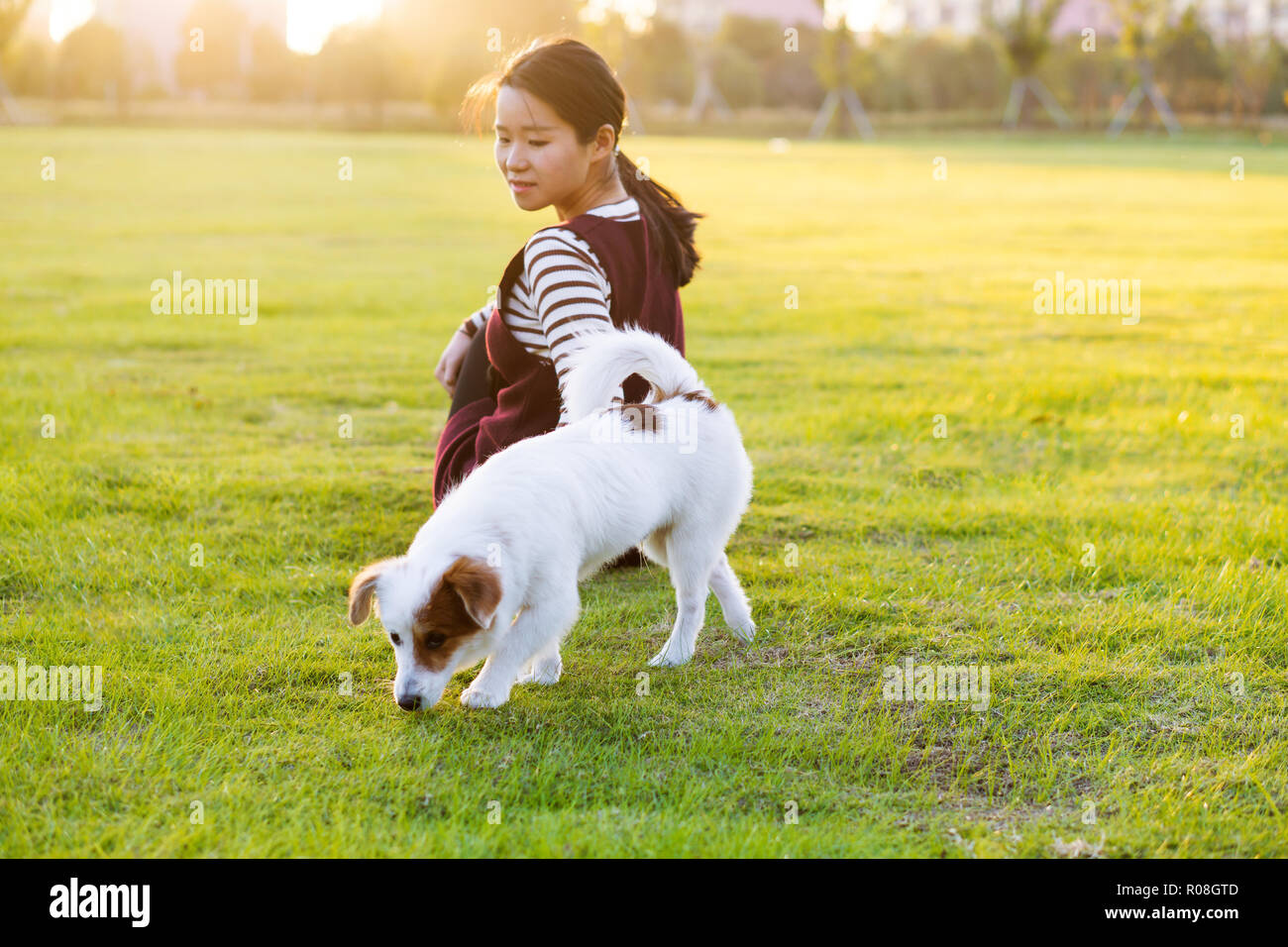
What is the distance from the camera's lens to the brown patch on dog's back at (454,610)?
9.71 feet

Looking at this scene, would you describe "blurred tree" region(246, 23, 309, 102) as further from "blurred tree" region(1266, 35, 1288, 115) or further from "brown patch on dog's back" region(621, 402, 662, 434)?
"brown patch on dog's back" region(621, 402, 662, 434)

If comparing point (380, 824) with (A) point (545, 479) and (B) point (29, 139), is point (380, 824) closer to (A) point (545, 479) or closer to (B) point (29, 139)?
(A) point (545, 479)

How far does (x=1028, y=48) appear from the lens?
57.8 m

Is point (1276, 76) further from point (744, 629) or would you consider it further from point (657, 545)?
point (657, 545)

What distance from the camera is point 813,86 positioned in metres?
74.8

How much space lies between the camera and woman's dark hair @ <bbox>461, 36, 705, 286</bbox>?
385 cm

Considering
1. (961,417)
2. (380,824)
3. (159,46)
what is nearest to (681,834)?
(380,824)

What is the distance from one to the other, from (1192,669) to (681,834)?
6.09ft

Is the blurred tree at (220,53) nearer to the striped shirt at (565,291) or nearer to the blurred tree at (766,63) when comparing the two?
the blurred tree at (766,63)

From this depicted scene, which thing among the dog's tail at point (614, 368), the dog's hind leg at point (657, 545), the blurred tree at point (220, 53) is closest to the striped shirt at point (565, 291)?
the dog's tail at point (614, 368)

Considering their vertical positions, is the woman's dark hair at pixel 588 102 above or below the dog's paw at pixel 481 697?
above

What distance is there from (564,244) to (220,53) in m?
75.1

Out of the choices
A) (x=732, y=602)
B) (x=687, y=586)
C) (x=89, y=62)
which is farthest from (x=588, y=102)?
(x=89, y=62)
